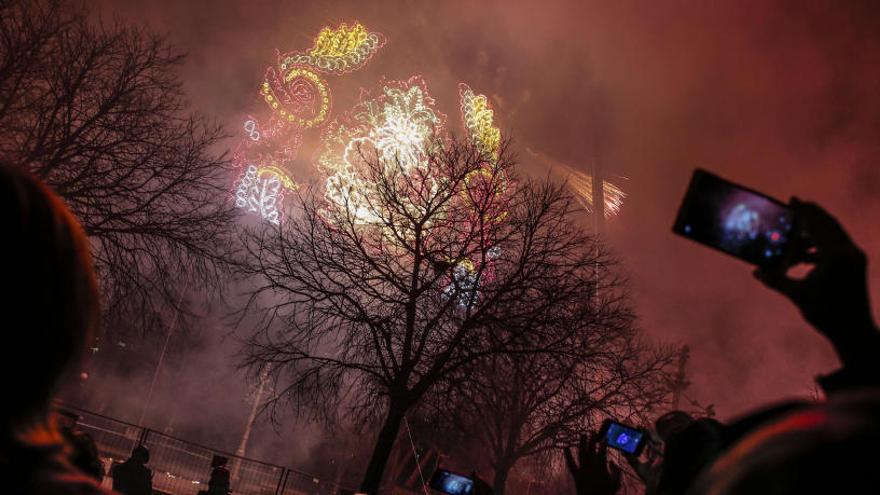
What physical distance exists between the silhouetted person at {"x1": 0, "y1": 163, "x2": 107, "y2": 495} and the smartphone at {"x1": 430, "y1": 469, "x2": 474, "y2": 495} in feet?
17.9

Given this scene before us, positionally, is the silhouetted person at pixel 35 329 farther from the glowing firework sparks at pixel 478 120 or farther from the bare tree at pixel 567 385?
the glowing firework sparks at pixel 478 120

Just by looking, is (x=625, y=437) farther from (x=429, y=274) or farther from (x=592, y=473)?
(x=429, y=274)

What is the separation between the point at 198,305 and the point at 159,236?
27.8 metres

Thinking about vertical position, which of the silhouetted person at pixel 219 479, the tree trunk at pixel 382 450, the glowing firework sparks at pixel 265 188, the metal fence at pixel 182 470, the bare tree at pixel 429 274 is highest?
the glowing firework sparks at pixel 265 188

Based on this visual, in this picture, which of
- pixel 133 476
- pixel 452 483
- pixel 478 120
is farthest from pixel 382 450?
pixel 478 120

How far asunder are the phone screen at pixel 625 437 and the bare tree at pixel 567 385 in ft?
23.1

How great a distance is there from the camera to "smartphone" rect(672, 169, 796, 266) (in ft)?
7.68

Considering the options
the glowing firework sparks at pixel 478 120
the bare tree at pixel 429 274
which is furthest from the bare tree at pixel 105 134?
the glowing firework sparks at pixel 478 120

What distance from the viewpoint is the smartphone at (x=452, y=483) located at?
6.00 m

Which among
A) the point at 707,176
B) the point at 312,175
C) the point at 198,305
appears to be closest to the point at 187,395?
the point at 198,305

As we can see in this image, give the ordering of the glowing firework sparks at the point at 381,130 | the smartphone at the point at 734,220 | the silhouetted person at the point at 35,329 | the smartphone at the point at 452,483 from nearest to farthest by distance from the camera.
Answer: the silhouetted person at the point at 35,329 < the smartphone at the point at 734,220 < the smartphone at the point at 452,483 < the glowing firework sparks at the point at 381,130

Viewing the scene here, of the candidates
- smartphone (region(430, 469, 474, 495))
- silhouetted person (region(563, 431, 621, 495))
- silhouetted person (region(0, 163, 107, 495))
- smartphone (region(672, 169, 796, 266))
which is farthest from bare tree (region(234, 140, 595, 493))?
silhouetted person (region(0, 163, 107, 495))

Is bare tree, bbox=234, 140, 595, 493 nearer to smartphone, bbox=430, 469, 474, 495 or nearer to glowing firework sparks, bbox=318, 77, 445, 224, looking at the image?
glowing firework sparks, bbox=318, 77, 445, 224

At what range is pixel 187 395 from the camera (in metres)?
34.2
